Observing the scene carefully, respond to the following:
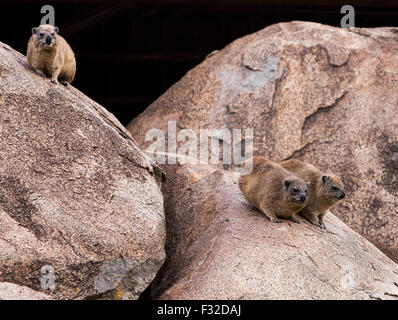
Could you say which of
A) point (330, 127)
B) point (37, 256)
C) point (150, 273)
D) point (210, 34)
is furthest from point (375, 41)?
point (37, 256)

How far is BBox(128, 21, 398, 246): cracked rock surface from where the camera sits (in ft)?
32.8

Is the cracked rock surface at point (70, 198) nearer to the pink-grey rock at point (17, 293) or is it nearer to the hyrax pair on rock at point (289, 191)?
the pink-grey rock at point (17, 293)

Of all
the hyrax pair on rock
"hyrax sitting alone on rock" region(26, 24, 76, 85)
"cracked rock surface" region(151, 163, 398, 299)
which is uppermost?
"hyrax sitting alone on rock" region(26, 24, 76, 85)

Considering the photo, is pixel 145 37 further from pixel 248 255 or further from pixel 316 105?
pixel 248 255

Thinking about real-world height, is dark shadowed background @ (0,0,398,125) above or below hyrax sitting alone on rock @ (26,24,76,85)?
below

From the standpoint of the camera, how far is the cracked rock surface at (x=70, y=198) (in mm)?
5934

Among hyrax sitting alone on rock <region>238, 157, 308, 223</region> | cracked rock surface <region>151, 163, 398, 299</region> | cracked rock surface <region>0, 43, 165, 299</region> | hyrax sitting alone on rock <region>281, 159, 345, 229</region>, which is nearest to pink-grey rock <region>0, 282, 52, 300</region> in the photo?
cracked rock surface <region>0, 43, 165, 299</region>

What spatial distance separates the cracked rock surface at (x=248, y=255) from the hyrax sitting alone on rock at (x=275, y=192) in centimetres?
14

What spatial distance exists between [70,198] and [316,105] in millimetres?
5298

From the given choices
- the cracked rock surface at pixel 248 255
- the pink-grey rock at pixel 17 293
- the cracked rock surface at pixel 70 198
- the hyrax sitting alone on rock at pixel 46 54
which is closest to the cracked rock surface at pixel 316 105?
the cracked rock surface at pixel 248 255

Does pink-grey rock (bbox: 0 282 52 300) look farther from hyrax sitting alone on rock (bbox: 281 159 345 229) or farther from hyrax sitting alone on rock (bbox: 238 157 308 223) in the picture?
hyrax sitting alone on rock (bbox: 281 159 345 229)

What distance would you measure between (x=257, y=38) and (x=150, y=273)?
19.5 ft

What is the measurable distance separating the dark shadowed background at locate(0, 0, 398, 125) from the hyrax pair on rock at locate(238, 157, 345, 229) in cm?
712

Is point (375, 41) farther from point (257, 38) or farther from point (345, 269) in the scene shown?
point (345, 269)
